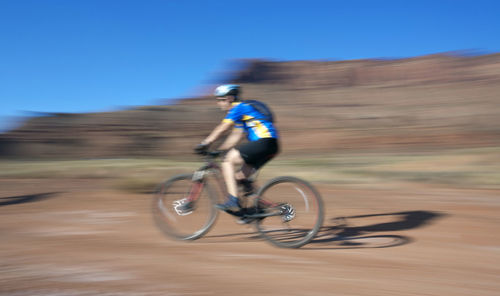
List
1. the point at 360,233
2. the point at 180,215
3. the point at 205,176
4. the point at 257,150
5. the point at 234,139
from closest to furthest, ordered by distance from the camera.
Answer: the point at 257,150, the point at 234,139, the point at 205,176, the point at 180,215, the point at 360,233

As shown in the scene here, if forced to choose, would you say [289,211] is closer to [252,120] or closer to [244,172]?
[244,172]

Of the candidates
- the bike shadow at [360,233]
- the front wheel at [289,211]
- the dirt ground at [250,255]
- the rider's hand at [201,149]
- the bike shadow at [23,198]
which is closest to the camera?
the dirt ground at [250,255]

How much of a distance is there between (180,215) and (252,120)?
60.2 inches

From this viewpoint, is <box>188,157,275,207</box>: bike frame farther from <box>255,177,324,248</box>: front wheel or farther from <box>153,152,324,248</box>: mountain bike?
<box>255,177,324,248</box>: front wheel

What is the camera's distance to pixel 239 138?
5.03 metres

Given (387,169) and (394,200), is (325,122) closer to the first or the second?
(387,169)

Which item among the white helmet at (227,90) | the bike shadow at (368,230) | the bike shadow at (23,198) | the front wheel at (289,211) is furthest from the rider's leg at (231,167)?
the bike shadow at (23,198)

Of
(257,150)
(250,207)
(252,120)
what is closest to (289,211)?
(250,207)

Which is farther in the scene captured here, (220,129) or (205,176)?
(205,176)

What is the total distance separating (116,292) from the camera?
346 centimetres

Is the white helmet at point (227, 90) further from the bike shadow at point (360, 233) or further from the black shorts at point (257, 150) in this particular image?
the bike shadow at point (360, 233)

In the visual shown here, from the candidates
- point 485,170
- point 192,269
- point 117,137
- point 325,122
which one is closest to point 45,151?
point 117,137

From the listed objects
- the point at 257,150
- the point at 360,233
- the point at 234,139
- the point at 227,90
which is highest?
the point at 227,90

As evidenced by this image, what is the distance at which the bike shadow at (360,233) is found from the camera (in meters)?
5.16
